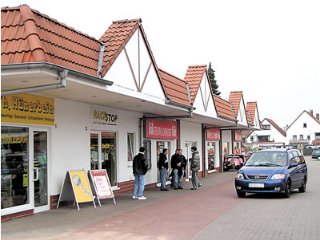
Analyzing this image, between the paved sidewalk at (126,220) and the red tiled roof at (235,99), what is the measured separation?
18.6 m

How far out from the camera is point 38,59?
849cm

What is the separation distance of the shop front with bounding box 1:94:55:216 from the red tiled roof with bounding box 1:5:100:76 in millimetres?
1681

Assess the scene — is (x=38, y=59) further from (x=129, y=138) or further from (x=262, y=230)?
(x=129, y=138)

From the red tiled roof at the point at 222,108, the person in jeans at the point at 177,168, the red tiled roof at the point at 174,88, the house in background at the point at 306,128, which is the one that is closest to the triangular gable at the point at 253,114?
the red tiled roof at the point at 222,108

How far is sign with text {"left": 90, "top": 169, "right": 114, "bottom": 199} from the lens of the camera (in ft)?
44.4

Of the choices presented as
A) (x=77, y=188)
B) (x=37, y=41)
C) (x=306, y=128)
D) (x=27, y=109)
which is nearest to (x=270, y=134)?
(x=306, y=128)

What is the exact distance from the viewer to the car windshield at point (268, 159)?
53.3 ft

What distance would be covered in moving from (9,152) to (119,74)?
352 cm

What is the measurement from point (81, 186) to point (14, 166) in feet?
7.23

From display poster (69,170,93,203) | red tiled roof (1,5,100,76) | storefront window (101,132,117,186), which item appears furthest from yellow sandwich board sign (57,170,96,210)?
red tiled roof (1,5,100,76)

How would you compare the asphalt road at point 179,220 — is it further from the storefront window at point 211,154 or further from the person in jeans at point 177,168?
the storefront window at point 211,154

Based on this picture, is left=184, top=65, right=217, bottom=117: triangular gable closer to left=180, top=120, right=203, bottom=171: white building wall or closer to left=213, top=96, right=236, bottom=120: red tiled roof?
left=213, top=96, right=236, bottom=120: red tiled roof

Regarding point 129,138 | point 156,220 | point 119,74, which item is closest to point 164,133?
point 129,138

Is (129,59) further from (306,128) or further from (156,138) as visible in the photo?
(306,128)
